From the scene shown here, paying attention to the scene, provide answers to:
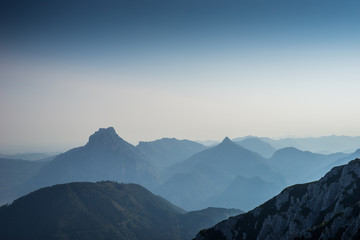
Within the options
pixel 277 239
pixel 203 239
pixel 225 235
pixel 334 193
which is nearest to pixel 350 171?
pixel 334 193

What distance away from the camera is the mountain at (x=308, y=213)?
113 m

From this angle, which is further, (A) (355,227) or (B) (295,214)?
(B) (295,214)

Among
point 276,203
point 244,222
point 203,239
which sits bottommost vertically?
point 203,239

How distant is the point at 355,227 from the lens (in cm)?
9212

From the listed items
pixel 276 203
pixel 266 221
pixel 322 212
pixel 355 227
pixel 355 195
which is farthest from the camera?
pixel 276 203

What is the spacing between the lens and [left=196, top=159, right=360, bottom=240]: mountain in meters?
113

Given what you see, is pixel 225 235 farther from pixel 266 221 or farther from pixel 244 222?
pixel 266 221

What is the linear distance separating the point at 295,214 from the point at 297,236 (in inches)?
1271

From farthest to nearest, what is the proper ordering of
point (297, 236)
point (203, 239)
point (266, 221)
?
1. point (203, 239)
2. point (266, 221)
3. point (297, 236)

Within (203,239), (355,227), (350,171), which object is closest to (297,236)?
(355,227)

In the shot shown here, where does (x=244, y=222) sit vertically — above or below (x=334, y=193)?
below

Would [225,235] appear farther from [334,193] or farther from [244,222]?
[334,193]

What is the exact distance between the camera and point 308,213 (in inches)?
5704

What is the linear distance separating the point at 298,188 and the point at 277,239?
37.5 metres
